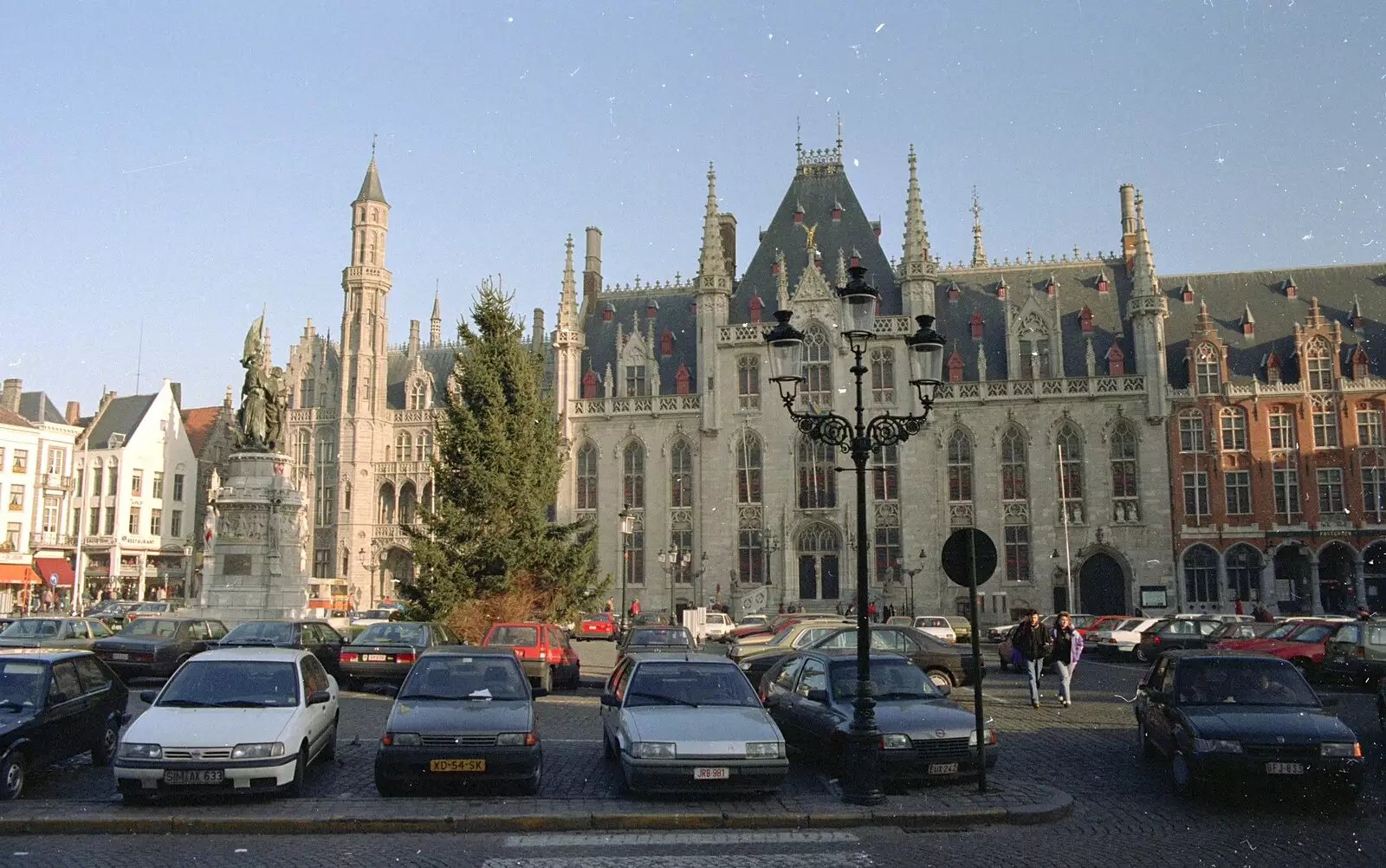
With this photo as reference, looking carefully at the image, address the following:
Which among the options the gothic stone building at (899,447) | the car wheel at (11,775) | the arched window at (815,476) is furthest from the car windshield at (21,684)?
the arched window at (815,476)

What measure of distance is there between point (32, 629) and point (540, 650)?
1255cm

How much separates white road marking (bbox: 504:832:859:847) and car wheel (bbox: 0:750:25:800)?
5418 mm

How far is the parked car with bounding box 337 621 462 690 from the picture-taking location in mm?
21141

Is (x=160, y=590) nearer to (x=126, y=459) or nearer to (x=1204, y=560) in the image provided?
(x=126, y=459)

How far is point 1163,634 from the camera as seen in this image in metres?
31.4

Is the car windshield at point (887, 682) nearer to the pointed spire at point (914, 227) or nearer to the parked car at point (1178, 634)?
the parked car at point (1178, 634)

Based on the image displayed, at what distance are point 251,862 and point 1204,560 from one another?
5043cm

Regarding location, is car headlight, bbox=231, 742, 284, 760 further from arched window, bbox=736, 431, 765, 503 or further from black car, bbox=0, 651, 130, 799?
arched window, bbox=736, 431, 765, 503

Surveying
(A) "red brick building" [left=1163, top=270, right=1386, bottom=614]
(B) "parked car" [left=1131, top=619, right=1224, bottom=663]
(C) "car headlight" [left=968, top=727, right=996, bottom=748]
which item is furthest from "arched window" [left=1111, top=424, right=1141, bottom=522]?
(C) "car headlight" [left=968, top=727, right=996, bottom=748]

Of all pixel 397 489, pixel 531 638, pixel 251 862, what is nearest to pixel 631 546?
pixel 397 489

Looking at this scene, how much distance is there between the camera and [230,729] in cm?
1119

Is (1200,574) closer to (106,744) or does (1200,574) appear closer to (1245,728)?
(1245,728)

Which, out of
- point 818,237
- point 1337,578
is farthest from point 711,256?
point 1337,578

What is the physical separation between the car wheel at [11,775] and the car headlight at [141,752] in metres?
1.52
